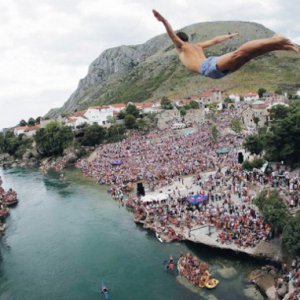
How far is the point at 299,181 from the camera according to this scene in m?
32.3

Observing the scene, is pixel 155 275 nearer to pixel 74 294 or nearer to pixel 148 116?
pixel 74 294

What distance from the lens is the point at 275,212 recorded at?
2558cm

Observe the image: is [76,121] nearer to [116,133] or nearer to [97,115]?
[97,115]

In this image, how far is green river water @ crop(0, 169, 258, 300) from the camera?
80.8ft

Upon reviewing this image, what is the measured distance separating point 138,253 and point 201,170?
2256 cm

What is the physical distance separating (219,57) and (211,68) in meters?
0.20

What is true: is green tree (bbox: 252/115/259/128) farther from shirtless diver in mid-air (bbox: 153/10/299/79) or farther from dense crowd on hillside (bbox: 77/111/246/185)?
shirtless diver in mid-air (bbox: 153/10/299/79)

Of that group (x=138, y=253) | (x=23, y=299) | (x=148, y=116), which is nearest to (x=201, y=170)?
(x=138, y=253)

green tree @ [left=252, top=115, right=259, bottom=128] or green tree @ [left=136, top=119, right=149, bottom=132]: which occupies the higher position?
green tree @ [left=136, top=119, right=149, bottom=132]

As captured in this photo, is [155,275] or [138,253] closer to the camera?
[155,275]

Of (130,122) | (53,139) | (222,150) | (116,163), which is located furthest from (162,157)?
(53,139)

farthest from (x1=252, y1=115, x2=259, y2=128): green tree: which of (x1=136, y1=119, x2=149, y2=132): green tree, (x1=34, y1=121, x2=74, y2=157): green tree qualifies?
(x1=34, y1=121, x2=74, y2=157): green tree

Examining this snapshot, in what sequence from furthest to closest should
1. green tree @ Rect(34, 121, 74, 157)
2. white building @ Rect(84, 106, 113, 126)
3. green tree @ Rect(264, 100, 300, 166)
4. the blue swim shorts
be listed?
white building @ Rect(84, 106, 113, 126), green tree @ Rect(34, 121, 74, 157), green tree @ Rect(264, 100, 300, 166), the blue swim shorts

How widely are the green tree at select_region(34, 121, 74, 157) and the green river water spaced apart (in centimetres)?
4386
